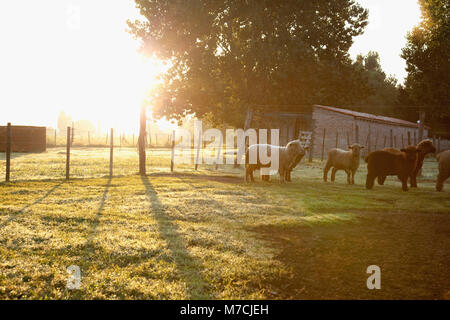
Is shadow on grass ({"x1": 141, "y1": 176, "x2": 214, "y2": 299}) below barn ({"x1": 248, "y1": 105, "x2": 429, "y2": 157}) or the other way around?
below

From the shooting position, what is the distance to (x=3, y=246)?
18.8 feet

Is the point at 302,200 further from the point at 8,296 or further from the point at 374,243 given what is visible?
the point at 8,296

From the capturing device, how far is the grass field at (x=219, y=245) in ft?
14.5

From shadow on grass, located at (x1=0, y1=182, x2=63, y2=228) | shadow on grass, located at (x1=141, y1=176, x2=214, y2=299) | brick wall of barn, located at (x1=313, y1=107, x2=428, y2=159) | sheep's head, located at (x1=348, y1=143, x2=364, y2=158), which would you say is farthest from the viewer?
brick wall of barn, located at (x1=313, y1=107, x2=428, y2=159)

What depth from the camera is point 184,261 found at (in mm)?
5336

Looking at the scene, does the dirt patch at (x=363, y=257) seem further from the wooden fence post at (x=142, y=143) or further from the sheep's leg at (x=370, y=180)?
the wooden fence post at (x=142, y=143)

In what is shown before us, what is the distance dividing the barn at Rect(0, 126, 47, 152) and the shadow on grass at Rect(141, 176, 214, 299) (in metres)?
30.4

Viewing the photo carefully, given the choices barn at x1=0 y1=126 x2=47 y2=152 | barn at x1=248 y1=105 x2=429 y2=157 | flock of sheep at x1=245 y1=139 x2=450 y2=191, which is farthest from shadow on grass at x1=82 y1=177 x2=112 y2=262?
barn at x1=0 y1=126 x2=47 y2=152

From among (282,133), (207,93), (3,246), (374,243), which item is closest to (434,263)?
(374,243)

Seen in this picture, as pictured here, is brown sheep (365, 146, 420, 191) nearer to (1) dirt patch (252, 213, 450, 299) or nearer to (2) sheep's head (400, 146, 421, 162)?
(2) sheep's head (400, 146, 421, 162)

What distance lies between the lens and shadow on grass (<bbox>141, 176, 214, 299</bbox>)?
431 cm

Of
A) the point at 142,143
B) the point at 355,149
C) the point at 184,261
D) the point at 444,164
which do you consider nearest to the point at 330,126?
the point at 355,149

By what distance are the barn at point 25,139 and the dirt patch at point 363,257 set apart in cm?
3289

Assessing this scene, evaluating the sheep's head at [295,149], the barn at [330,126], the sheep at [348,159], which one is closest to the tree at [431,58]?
the barn at [330,126]
